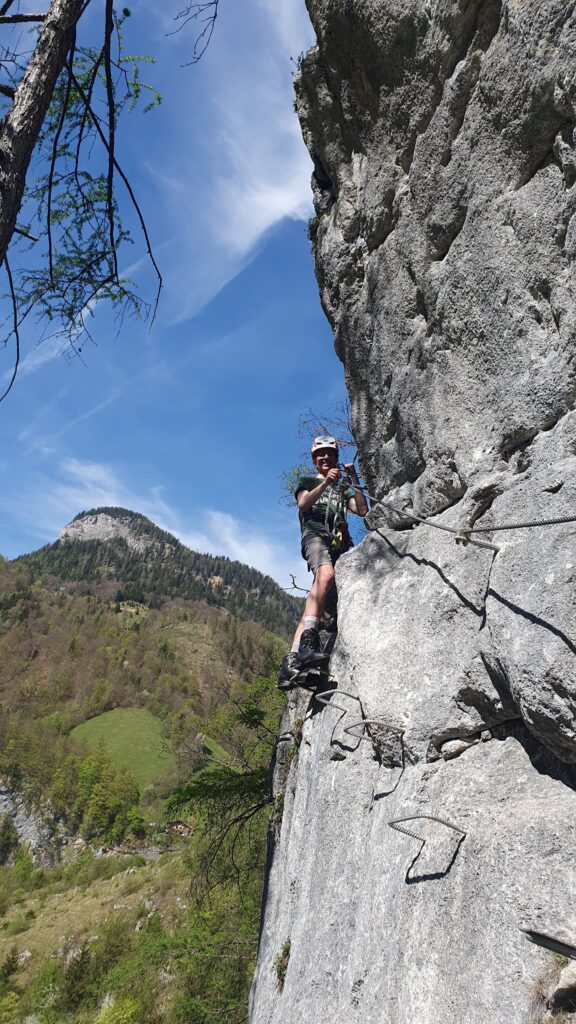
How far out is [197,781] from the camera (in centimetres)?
993

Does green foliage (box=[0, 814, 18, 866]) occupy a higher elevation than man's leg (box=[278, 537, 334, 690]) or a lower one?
lower

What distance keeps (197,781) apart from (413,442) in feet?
26.0

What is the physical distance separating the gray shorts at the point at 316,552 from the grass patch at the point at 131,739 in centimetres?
8183

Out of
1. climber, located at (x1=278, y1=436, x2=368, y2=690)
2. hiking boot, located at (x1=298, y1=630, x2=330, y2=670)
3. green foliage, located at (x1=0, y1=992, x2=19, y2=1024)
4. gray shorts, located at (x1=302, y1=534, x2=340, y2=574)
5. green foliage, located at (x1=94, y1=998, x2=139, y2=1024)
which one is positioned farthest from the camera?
green foliage, located at (x1=0, y1=992, x2=19, y2=1024)

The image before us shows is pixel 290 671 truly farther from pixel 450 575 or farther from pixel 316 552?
pixel 450 575

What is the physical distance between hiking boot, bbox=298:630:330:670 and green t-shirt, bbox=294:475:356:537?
1.09 meters

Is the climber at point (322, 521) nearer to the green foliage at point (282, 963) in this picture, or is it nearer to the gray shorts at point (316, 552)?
the gray shorts at point (316, 552)

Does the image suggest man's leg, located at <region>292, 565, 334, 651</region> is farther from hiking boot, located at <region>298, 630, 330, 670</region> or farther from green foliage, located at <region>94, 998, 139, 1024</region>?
green foliage, located at <region>94, 998, 139, 1024</region>

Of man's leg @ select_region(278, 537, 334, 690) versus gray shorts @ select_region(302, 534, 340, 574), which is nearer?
man's leg @ select_region(278, 537, 334, 690)

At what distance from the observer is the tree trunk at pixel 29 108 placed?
Result: 282cm

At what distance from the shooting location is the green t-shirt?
5.66 metres

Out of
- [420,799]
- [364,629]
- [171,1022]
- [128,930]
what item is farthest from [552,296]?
[128,930]

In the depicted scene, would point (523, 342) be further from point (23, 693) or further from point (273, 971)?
point (23, 693)

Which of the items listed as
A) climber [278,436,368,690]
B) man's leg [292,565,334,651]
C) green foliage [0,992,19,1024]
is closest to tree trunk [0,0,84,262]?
climber [278,436,368,690]
